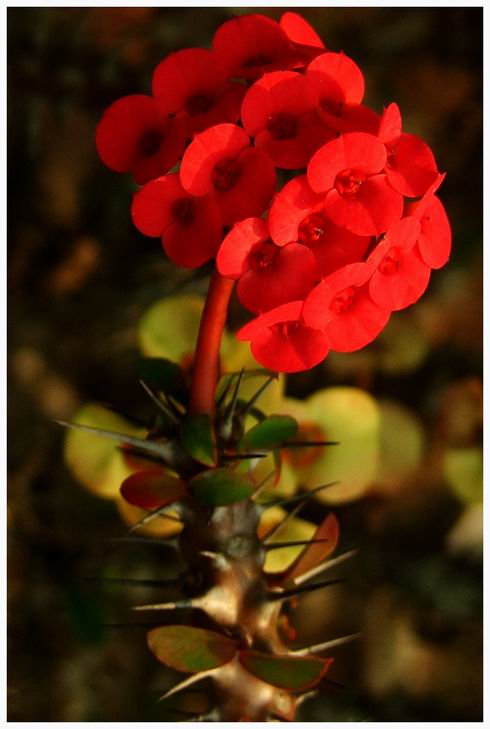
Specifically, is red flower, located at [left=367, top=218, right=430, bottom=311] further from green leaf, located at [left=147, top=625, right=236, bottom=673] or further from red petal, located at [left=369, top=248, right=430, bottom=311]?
green leaf, located at [left=147, top=625, right=236, bottom=673]

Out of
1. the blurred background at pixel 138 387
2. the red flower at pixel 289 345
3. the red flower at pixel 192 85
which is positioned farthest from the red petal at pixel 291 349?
the blurred background at pixel 138 387

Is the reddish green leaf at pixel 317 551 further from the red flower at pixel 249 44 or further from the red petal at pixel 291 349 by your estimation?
the red flower at pixel 249 44

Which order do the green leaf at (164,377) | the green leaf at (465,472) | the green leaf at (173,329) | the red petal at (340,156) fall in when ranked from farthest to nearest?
the green leaf at (465,472), the green leaf at (173,329), the green leaf at (164,377), the red petal at (340,156)

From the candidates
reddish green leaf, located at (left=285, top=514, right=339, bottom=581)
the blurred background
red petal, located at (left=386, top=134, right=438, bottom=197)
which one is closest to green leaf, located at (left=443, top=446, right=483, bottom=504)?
the blurred background

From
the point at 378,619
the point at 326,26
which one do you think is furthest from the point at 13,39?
the point at 378,619

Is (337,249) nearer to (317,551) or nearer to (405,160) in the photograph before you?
(405,160)
